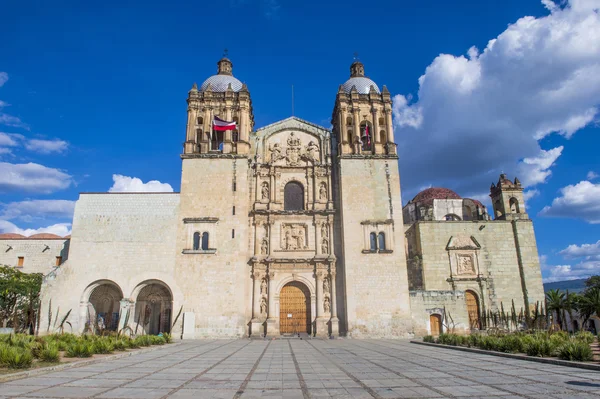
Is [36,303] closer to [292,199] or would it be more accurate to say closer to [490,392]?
[292,199]

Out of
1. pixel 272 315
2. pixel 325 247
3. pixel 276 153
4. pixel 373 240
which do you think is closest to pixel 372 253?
pixel 373 240

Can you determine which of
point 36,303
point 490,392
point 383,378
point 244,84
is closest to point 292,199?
point 244,84

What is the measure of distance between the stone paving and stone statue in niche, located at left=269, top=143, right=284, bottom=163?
1717 cm

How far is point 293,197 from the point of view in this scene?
2702 cm

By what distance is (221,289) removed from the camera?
23.4 meters

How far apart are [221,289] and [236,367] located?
1312cm

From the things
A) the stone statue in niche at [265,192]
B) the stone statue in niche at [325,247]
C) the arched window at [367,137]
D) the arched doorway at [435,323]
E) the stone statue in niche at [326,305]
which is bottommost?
the arched doorway at [435,323]

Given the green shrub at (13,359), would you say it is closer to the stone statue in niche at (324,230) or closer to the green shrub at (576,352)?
the green shrub at (576,352)

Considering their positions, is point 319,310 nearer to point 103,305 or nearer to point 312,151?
point 312,151

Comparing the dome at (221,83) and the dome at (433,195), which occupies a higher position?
the dome at (221,83)

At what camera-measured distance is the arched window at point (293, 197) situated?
1055 inches

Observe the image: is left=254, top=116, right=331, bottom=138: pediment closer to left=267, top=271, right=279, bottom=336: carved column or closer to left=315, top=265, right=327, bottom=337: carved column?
left=315, top=265, right=327, bottom=337: carved column

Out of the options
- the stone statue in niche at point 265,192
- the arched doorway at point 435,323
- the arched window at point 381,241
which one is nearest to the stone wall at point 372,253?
the arched window at point 381,241

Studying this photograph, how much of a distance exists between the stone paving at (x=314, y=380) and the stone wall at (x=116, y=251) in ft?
41.6
